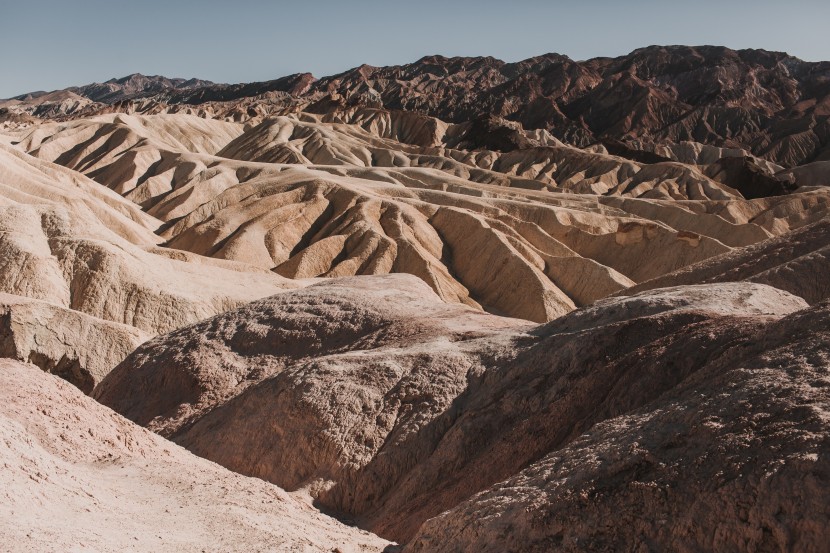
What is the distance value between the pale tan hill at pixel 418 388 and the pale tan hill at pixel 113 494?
7.01ft

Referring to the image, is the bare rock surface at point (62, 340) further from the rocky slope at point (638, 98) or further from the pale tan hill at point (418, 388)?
the rocky slope at point (638, 98)

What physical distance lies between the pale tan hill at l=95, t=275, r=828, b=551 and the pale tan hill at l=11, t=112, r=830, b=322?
918 inches

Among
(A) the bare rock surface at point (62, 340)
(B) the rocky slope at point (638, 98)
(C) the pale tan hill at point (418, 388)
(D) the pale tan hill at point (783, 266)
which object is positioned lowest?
(A) the bare rock surface at point (62, 340)

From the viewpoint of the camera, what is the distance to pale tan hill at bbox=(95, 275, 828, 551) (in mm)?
10812

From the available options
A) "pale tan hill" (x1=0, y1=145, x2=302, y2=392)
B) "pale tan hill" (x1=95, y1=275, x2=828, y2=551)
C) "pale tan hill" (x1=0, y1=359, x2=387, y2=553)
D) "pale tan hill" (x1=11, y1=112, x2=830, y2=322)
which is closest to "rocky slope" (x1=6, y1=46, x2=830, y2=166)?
"pale tan hill" (x1=11, y1=112, x2=830, y2=322)

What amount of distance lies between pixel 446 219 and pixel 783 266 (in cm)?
3207

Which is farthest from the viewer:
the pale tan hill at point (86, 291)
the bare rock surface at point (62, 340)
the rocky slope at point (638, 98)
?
the rocky slope at point (638, 98)

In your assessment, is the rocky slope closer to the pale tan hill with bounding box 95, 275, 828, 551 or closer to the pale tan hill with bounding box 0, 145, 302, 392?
the pale tan hill with bounding box 0, 145, 302, 392

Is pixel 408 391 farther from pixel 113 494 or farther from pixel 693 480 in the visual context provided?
pixel 693 480

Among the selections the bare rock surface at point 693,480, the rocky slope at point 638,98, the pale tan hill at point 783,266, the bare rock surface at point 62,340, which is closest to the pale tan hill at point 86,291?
the bare rock surface at point 62,340

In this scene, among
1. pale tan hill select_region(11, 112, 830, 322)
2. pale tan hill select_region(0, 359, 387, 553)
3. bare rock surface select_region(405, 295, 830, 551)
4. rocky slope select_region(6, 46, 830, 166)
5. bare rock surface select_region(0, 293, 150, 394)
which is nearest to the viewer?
bare rock surface select_region(405, 295, 830, 551)

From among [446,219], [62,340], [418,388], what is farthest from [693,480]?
[446,219]

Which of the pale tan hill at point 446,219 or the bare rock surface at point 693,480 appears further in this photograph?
the pale tan hill at point 446,219

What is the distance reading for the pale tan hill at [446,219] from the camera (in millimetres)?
43219
